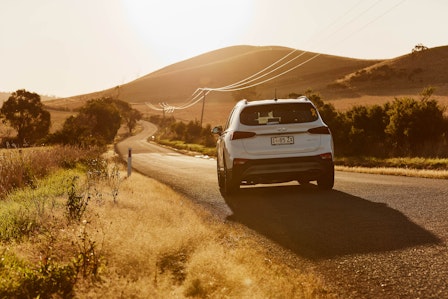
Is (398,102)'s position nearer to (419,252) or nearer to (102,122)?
(419,252)

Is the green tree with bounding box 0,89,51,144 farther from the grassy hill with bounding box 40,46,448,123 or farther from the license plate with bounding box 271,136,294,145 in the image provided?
the license plate with bounding box 271,136,294,145

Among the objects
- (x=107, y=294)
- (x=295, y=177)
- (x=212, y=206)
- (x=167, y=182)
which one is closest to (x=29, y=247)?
(x=107, y=294)

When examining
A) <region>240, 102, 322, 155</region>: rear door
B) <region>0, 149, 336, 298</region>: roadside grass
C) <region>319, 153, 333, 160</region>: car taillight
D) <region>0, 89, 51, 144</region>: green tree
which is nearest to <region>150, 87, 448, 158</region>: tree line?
<region>319, 153, 333, 160</region>: car taillight

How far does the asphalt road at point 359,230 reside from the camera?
4695mm

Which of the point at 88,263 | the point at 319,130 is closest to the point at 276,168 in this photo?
the point at 319,130

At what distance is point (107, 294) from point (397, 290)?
241cm

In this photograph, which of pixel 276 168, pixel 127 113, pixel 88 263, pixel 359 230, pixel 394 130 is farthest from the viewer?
pixel 127 113

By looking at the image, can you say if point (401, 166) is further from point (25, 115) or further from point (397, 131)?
point (25, 115)

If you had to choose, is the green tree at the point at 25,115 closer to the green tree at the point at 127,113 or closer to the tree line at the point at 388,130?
the tree line at the point at 388,130

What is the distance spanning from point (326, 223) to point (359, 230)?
0.69m

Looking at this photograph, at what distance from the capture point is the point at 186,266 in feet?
17.0

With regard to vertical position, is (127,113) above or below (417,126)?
above

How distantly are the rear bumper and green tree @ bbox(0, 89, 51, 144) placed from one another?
195 ft

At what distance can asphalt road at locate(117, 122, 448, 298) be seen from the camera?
4695 mm
